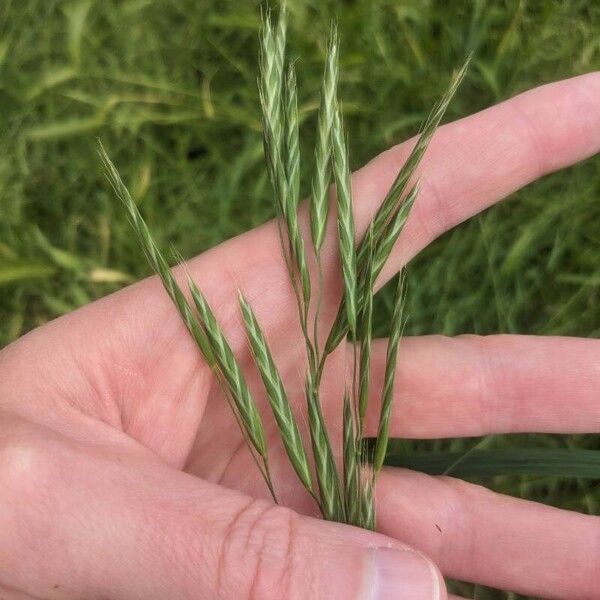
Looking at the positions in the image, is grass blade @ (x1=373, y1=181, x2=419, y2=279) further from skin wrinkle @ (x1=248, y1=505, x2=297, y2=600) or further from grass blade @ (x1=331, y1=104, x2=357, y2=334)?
skin wrinkle @ (x1=248, y1=505, x2=297, y2=600)

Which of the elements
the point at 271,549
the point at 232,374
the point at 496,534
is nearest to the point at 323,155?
the point at 232,374

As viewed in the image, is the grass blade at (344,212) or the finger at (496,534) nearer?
the grass blade at (344,212)

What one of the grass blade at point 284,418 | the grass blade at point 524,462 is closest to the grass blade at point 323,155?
the grass blade at point 284,418

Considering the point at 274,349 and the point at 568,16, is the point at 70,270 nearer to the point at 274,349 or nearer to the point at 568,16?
the point at 274,349

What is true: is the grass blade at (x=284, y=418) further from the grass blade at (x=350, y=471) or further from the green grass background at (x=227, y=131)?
the green grass background at (x=227, y=131)

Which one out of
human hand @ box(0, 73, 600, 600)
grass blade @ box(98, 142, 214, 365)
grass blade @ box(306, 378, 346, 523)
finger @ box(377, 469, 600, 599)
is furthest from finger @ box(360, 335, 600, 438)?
grass blade @ box(98, 142, 214, 365)

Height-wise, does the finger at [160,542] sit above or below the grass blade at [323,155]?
below

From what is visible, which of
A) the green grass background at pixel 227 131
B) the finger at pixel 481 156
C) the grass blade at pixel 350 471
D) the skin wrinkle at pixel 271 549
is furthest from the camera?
the green grass background at pixel 227 131
